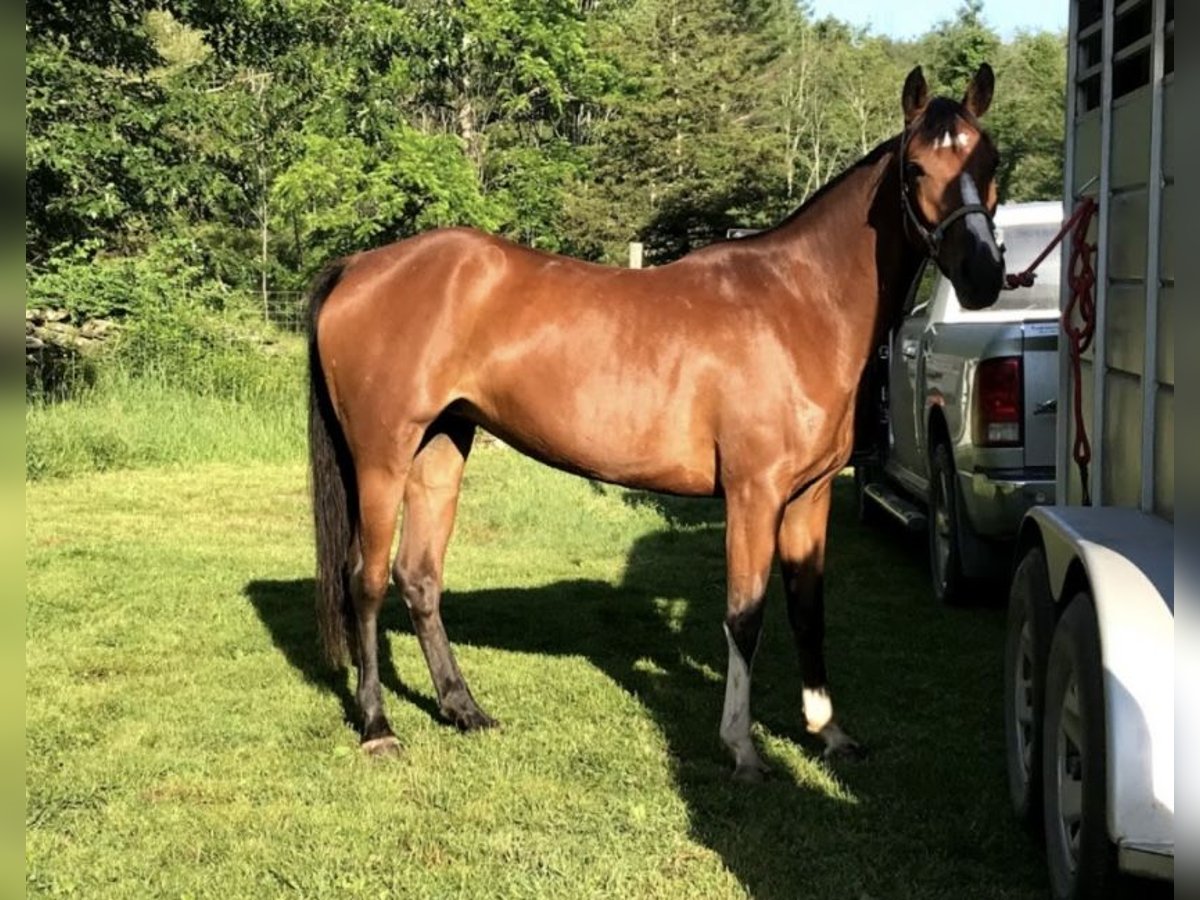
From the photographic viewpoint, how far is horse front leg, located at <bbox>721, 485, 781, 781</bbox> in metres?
4.17

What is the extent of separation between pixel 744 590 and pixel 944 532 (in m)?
2.65

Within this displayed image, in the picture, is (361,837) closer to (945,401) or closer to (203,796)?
→ (203,796)

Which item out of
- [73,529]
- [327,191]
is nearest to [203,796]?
[73,529]

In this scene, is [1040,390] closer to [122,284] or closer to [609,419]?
[609,419]

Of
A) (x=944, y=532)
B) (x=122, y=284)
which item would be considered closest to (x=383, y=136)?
(x=122, y=284)

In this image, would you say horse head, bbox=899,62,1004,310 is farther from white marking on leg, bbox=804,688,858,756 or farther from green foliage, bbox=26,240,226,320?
green foliage, bbox=26,240,226,320

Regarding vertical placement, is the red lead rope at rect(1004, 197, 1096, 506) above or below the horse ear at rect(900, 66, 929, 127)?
below

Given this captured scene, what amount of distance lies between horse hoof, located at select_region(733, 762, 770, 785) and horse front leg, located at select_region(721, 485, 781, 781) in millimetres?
12

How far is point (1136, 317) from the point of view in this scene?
10.0 feet

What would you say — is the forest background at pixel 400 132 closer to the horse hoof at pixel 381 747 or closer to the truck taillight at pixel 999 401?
the horse hoof at pixel 381 747

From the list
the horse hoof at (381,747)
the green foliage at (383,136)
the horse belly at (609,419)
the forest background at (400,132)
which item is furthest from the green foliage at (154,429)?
the horse belly at (609,419)

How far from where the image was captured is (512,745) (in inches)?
174

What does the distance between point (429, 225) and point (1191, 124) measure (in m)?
19.7

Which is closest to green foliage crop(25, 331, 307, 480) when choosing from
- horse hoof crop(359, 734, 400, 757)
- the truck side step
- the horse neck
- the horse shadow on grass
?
the horse shadow on grass
